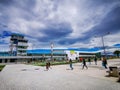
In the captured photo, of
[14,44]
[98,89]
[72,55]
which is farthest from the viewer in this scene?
[14,44]

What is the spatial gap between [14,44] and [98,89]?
300ft

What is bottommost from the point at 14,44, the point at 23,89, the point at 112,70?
the point at 23,89

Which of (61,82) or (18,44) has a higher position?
(18,44)

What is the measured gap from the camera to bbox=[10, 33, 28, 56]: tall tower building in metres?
85.9

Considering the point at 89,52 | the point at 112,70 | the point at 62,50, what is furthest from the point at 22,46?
the point at 112,70

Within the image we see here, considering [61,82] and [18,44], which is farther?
[18,44]

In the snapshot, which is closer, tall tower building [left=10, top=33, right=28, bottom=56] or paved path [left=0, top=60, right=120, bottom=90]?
paved path [left=0, top=60, right=120, bottom=90]

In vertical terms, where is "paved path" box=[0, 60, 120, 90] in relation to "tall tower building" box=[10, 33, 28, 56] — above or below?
below

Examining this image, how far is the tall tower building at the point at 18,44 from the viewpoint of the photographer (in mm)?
85938

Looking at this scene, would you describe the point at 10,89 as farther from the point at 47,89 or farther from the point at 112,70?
the point at 112,70

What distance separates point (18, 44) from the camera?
88.5 meters

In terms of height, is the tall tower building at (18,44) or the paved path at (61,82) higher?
the tall tower building at (18,44)

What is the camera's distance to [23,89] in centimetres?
759

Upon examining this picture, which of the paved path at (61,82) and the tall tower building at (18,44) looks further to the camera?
the tall tower building at (18,44)
